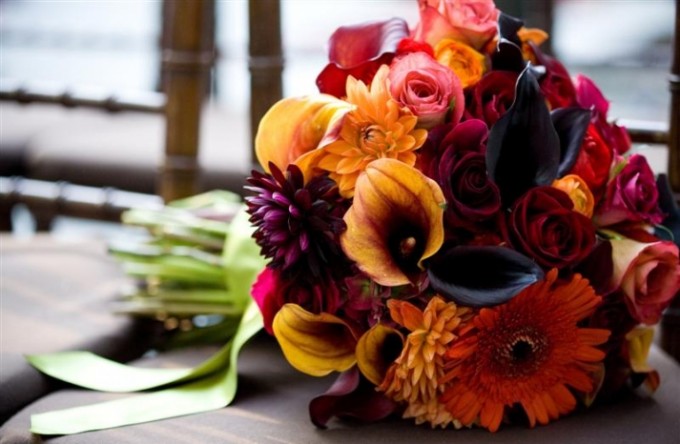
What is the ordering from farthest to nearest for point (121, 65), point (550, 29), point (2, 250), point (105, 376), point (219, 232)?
point (121, 65) < point (550, 29) < point (2, 250) < point (219, 232) < point (105, 376)

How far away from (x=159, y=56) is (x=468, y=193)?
1.40 m

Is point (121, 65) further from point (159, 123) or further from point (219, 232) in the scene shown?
point (219, 232)

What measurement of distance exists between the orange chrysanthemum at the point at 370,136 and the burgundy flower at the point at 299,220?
0.01 m

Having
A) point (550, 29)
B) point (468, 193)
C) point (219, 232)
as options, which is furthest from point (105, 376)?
point (550, 29)

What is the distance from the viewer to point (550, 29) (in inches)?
56.4

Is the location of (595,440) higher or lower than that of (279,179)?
lower

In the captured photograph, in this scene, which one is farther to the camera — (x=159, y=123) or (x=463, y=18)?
(x=159, y=123)

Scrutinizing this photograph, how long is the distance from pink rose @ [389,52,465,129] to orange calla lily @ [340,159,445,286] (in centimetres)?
5

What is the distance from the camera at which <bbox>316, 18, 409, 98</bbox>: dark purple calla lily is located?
68 centimetres

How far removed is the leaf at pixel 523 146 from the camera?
608mm

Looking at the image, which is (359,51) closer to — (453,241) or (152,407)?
(453,241)

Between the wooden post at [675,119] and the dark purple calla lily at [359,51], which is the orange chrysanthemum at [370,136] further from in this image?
the wooden post at [675,119]

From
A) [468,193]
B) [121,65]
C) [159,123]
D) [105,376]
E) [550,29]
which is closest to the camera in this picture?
[468,193]

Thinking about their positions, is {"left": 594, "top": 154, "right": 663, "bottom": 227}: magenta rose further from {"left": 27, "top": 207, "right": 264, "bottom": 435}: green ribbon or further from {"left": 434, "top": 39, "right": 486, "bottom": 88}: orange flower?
{"left": 27, "top": 207, "right": 264, "bottom": 435}: green ribbon
